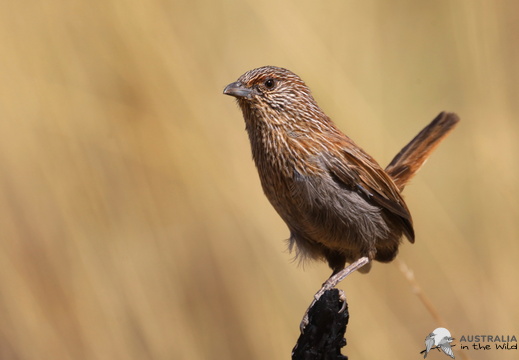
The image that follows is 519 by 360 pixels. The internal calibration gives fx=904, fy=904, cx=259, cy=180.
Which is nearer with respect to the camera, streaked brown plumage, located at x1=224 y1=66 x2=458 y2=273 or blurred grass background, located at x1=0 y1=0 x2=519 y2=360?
streaked brown plumage, located at x1=224 y1=66 x2=458 y2=273

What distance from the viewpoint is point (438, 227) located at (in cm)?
618

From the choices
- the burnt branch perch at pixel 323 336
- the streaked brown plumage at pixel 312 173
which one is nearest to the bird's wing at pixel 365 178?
the streaked brown plumage at pixel 312 173

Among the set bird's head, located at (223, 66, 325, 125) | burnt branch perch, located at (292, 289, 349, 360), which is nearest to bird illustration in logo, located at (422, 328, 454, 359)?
burnt branch perch, located at (292, 289, 349, 360)

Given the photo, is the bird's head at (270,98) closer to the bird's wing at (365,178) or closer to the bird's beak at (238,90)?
the bird's beak at (238,90)

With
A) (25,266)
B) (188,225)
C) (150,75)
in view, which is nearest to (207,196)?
(188,225)

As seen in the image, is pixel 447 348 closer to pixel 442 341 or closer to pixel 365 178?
pixel 442 341

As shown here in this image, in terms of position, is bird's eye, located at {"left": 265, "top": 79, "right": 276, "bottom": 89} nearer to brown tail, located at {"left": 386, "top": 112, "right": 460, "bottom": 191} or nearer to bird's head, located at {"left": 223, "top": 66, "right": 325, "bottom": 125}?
bird's head, located at {"left": 223, "top": 66, "right": 325, "bottom": 125}

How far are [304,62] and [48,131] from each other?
172 cm

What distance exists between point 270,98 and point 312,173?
51cm

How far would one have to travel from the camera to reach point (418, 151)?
5.67 metres

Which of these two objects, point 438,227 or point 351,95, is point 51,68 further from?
point 438,227

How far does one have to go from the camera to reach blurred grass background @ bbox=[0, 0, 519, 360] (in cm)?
546

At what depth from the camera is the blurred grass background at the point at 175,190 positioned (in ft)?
17.9

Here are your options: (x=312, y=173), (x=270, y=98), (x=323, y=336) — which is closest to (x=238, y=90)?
(x=270, y=98)
